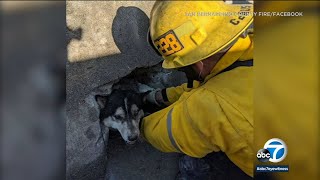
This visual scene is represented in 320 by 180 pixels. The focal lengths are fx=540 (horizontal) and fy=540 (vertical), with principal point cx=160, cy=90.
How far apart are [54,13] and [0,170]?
2.23ft

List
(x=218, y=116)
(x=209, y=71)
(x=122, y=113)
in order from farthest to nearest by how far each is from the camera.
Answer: (x=122, y=113) → (x=209, y=71) → (x=218, y=116)

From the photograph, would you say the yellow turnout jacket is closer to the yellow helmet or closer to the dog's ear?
the yellow helmet

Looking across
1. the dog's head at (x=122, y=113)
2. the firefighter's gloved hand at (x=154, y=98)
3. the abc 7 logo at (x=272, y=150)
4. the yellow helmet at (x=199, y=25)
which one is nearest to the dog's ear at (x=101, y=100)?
the dog's head at (x=122, y=113)

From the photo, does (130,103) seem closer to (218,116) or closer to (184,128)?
(184,128)

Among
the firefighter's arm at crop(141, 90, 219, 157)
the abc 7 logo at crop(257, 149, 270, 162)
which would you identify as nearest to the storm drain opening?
the firefighter's arm at crop(141, 90, 219, 157)

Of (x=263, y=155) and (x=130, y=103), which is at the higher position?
(x=130, y=103)

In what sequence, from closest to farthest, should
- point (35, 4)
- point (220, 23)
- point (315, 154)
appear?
point (35, 4) → point (220, 23) → point (315, 154)

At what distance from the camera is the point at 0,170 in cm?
221

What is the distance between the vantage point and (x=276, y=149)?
2424mm

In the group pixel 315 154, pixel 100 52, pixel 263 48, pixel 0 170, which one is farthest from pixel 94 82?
pixel 315 154

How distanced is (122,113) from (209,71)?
1.51 ft

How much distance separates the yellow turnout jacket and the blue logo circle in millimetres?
89

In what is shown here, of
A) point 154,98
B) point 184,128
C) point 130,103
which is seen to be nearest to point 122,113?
point 130,103

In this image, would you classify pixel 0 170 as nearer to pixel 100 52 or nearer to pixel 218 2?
pixel 100 52
